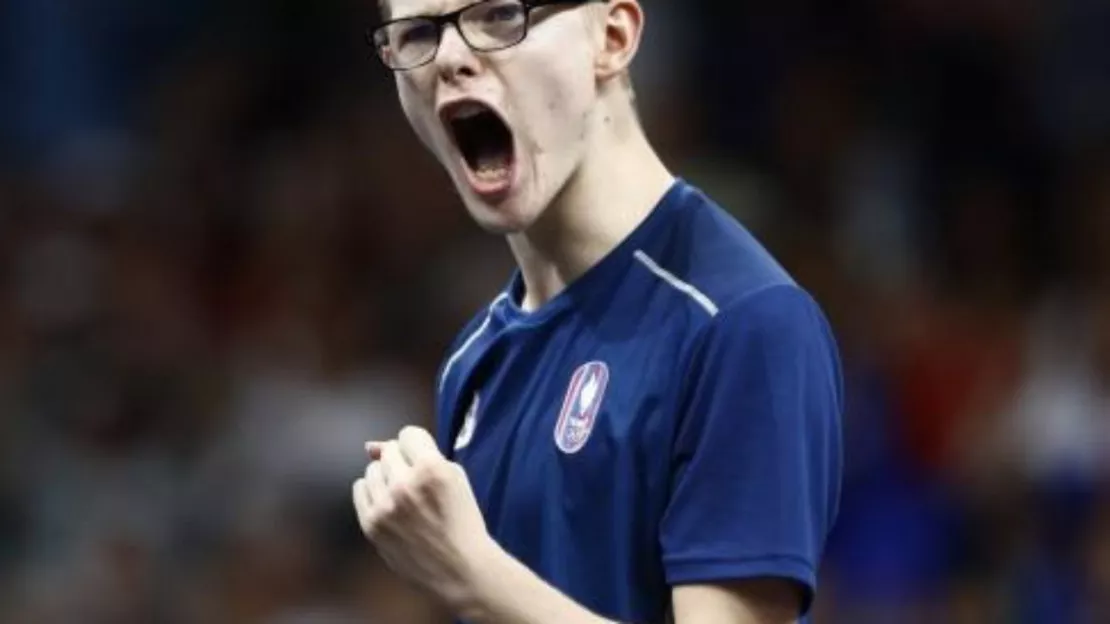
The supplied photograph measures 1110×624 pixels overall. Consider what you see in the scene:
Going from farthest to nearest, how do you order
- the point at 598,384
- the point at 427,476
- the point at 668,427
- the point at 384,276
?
1. the point at 384,276
2. the point at 598,384
3. the point at 668,427
4. the point at 427,476

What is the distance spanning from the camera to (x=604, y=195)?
9.83 feet

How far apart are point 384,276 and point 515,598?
411cm

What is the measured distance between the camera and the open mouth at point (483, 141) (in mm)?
2945

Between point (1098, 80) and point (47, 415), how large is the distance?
3.19m

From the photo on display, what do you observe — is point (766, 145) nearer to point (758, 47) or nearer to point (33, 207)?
point (758, 47)

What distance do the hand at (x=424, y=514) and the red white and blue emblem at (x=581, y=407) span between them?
214mm

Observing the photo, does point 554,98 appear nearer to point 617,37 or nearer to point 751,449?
point 617,37

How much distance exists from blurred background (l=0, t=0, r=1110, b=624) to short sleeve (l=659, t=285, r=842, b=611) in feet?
9.70

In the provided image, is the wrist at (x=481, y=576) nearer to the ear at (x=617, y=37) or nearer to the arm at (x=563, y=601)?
the arm at (x=563, y=601)

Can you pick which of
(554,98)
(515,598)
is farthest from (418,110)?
(515,598)

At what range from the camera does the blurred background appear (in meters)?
5.91

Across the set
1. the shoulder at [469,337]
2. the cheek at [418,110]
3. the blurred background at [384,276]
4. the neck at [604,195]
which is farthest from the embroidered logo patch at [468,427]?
the blurred background at [384,276]

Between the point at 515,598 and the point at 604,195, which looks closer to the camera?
the point at 515,598

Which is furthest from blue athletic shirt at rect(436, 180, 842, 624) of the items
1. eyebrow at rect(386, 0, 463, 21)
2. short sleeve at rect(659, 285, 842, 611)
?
eyebrow at rect(386, 0, 463, 21)
